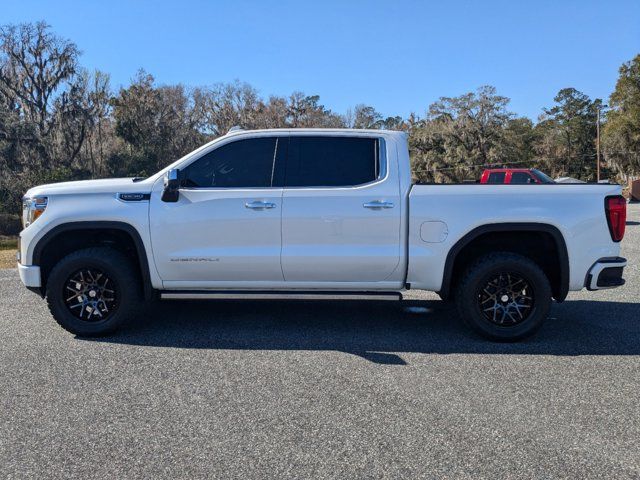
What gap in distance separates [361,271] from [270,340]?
1087mm

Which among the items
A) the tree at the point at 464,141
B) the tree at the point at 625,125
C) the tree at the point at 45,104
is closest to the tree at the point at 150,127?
the tree at the point at 45,104

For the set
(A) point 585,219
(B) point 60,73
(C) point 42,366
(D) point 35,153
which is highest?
(B) point 60,73

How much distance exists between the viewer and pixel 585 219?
17.4 feet

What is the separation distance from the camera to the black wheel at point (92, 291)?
5.51 m

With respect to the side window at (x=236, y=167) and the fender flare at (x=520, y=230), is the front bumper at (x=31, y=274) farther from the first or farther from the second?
the fender flare at (x=520, y=230)

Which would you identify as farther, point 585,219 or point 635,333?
point 635,333

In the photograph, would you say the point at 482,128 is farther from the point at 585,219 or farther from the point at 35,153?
the point at 585,219

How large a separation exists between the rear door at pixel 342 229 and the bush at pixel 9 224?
30.2 metres

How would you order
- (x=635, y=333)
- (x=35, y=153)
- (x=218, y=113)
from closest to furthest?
1. (x=635, y=333)
2. (x=35, y=153)
3. (x=218, y=113)

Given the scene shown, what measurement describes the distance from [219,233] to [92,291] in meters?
1.37

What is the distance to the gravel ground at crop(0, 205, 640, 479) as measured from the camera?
3227 mm

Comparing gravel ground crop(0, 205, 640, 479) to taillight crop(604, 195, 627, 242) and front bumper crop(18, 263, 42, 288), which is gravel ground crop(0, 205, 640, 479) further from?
taillight crop(604, 195, 627, 242)

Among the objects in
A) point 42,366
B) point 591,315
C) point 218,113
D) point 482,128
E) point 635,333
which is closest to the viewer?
point 42,366

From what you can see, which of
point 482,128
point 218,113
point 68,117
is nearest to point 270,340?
point 68,117
